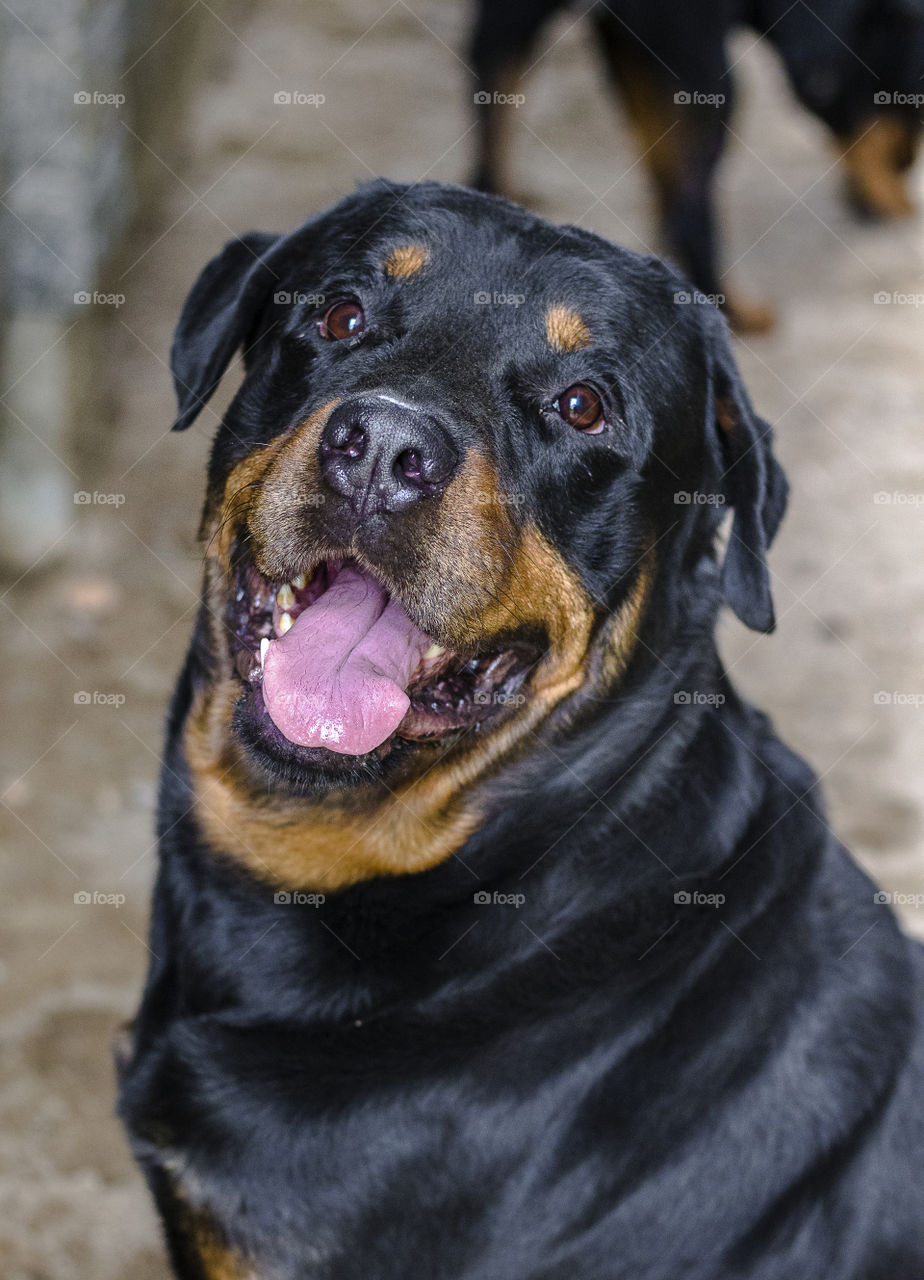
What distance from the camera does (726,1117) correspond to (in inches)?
77.4

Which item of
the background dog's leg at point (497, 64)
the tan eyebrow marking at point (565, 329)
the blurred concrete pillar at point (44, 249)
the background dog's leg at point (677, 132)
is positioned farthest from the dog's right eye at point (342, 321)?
the background dog's leg at point (497, 64)

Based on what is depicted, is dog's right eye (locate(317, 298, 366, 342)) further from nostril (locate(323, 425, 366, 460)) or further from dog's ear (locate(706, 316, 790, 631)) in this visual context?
dog's ear (locate(706, 316, 790, 631))

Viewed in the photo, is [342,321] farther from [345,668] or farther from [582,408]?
[345,668]

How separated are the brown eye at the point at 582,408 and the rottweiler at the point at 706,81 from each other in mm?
2866

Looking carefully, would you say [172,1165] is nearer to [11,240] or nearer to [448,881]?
[448,881]

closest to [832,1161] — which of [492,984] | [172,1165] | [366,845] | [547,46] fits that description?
[492,984]

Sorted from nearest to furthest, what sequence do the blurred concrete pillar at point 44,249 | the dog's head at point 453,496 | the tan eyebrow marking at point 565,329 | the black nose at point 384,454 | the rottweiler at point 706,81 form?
1. the black nose at point 384,454
2. the dog's head at point 453,496
3. the tan eyebrow marking at point 565,329
4. the blurred concrete pillar at point 44,249
5. the rottweiler at point 706,81

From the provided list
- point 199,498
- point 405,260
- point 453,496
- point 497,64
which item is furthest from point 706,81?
point 453,496

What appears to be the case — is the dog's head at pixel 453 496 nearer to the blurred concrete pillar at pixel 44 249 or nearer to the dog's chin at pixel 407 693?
the dog's chin at pixel 407 693

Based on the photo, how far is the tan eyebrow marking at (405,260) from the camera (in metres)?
2.14

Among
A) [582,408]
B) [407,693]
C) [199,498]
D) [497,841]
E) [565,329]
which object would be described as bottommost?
[199,498]

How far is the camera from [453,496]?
1.89 meters

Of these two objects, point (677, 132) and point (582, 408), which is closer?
point (582, 408)

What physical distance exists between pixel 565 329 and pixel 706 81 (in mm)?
3144
